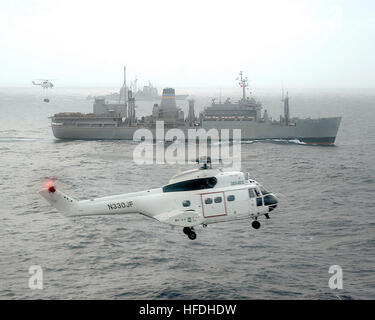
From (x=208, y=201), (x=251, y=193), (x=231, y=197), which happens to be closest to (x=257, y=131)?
(x=251, y=193)

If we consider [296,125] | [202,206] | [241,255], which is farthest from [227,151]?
[202,206]

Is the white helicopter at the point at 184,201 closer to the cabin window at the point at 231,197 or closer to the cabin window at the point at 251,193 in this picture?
the cabin window at the point at 231,197

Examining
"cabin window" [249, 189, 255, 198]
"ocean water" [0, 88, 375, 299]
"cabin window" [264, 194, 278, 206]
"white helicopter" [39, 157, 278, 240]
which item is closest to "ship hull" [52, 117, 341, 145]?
"ocean water" [0, 88, 375, 299]

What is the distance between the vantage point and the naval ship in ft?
332

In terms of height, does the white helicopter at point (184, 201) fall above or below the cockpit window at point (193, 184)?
below

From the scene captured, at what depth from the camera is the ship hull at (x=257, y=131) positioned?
97.8 metres

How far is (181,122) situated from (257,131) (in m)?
17.2

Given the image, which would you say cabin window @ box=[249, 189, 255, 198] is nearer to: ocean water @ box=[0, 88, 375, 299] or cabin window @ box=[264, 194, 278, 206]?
cabin window @ box=[264, 194, 278, 206]

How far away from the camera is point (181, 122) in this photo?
106 metres

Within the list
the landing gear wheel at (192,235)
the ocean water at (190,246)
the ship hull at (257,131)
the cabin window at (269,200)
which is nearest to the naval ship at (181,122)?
the ship hull at (257,131)

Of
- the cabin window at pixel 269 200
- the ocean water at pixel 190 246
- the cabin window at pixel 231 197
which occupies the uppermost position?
the cabin window at pixel 231 197

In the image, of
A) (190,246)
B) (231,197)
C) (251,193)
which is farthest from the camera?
(190,246)

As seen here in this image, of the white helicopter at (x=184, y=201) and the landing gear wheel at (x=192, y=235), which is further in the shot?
the white helicopter at (x=184, y=201)

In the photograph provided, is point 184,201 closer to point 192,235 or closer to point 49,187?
point 192,235
